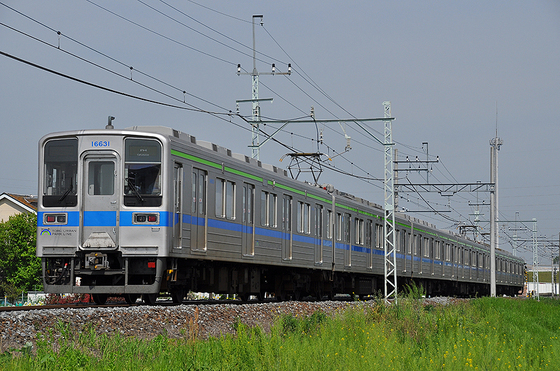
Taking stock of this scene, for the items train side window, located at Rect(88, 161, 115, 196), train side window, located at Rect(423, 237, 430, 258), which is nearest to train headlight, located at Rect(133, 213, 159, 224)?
train side window, located at Rect(88, 161, 115, 196)

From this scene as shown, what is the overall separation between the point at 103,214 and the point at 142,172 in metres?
0.97

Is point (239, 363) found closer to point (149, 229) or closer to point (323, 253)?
point (149, 229)

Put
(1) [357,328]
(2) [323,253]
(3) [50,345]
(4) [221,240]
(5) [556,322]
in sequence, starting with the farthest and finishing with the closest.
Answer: (2) [323,253], (5) [556,322], (4) [221,240], (1) [357,328], (3) [50,345]

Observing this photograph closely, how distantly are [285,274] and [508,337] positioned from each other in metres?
8.83

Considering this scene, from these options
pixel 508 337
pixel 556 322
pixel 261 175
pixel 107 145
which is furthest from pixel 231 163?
pixel 556 322

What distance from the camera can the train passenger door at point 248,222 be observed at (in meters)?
16.1

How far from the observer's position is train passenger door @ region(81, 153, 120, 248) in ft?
42.0

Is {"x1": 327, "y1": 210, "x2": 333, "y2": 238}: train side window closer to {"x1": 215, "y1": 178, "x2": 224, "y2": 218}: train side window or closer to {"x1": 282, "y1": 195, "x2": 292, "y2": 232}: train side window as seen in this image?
{"x1": 282, "y1": 195, "x2": 292, "y2": 232}: train side window

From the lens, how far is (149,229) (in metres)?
12.7

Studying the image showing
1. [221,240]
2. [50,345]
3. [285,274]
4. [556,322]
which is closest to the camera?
[50,345]

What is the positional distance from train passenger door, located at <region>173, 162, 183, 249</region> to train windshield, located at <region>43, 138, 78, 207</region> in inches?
67.6

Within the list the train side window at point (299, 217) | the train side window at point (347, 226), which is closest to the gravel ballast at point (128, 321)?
the train side window at point (299, 217)

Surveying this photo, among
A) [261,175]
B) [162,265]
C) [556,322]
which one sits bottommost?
[556,322]

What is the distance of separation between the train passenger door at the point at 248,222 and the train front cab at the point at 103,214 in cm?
348
